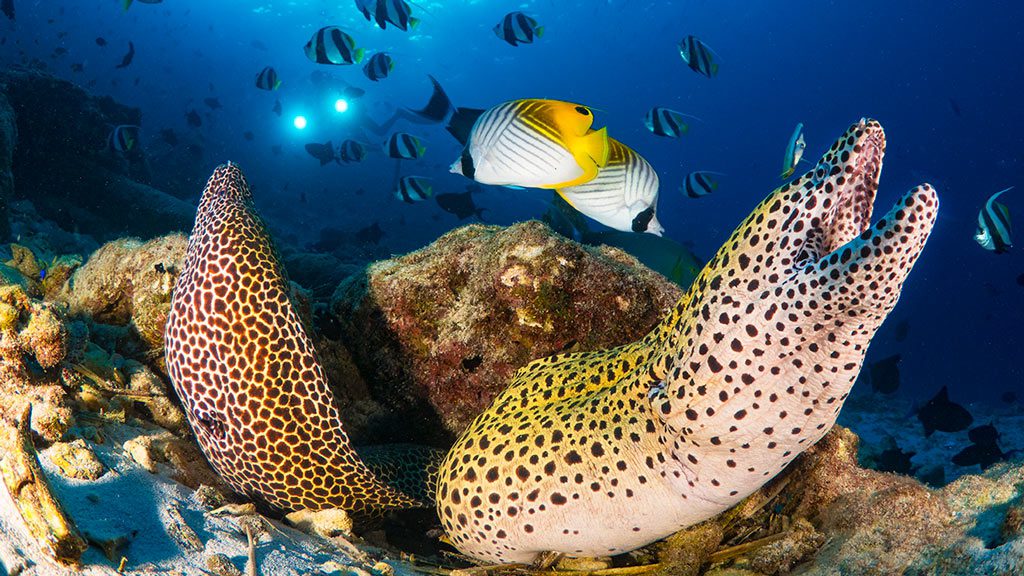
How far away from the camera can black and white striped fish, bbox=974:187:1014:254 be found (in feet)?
22.1

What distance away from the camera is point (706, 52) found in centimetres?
828

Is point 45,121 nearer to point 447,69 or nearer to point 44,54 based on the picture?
point 44,54

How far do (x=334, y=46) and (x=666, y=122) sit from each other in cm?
613

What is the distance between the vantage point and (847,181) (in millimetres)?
1947

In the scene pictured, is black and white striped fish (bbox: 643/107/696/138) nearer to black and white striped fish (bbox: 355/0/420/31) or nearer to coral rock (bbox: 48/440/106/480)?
black and white striped fish (bbox: 355/0/420/31)

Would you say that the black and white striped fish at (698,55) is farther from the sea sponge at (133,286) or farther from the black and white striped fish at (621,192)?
the sea sponge at (133,286)

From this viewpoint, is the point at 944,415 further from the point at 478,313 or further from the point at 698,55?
the point at 478,313

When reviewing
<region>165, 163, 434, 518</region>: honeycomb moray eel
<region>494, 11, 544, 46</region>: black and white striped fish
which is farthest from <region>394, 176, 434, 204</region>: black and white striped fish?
<region>165, 163, 434, 518</region>: honeycomb moray eel

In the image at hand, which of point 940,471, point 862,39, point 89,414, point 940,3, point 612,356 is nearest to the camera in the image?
point 89,414

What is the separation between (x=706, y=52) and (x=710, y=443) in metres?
7.97

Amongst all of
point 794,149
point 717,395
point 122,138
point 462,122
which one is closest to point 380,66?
point 462,122

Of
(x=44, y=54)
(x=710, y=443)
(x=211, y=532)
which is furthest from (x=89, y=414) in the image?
(x=44, y=54)

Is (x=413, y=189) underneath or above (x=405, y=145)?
underneath

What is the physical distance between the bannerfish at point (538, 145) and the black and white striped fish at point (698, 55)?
589 cm
